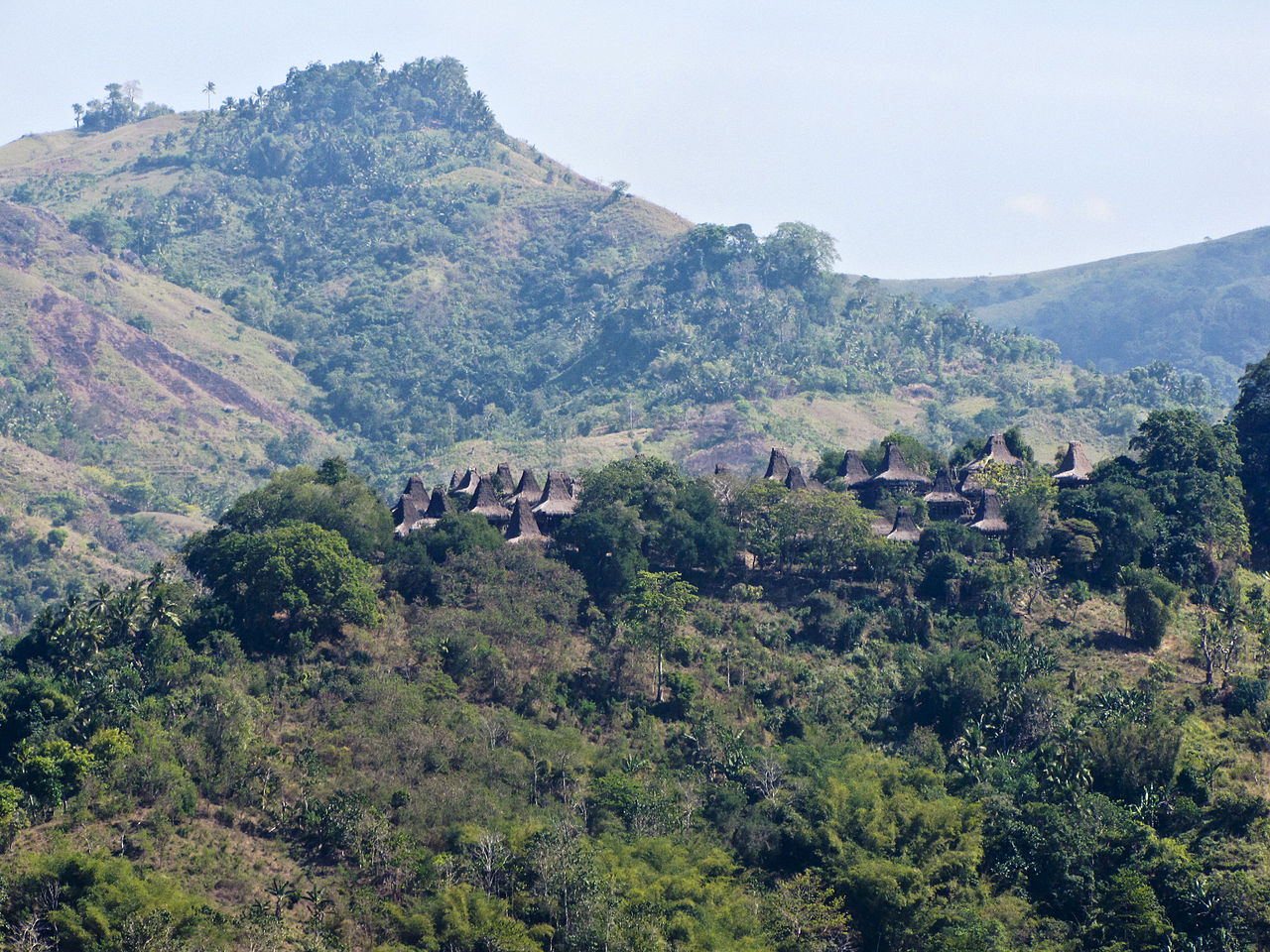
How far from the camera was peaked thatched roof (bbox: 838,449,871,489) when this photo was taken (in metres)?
81.4

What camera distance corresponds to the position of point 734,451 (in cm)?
13700

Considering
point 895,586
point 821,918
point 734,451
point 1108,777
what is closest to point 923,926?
point 821,918

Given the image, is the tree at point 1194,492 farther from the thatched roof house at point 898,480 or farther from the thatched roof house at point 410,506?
the thatched roof house at point 410,506

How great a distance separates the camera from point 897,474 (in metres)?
80.8

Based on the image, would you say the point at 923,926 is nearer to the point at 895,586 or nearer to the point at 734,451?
→ the point at 895,586

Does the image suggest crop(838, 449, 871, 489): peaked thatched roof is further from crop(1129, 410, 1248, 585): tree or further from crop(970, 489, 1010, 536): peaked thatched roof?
crop(1129, 410, 1248, 585): tree

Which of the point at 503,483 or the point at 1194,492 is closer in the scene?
the point at 1194,492

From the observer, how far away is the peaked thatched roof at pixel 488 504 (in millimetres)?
74938

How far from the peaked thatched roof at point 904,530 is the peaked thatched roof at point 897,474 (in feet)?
→ 21.5

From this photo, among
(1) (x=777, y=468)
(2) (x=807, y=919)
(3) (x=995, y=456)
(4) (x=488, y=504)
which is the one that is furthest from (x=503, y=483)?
A: (2) (x=807, y=919)

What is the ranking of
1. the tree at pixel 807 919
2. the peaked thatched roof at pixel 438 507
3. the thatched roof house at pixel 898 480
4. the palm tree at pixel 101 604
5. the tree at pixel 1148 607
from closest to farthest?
1. the tree at pixel 807 919
2. the palm tree at pixel 101 604
3. the tree at pixel 1148 607
4. the peaked thatched roof at pixel 438 507
5. the thatched roof house at pixel 898 480

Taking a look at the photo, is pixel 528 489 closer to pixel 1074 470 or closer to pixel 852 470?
pixel 852 470

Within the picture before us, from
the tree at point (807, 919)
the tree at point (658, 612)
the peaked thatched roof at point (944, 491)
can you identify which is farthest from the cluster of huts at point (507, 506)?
the tree at point (807, 919)

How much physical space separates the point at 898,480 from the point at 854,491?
242cm
